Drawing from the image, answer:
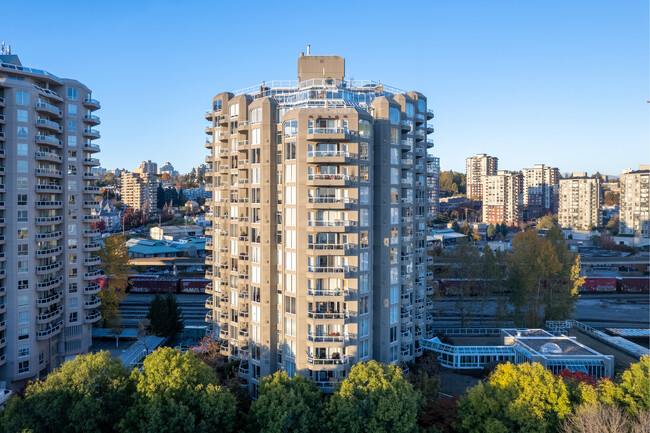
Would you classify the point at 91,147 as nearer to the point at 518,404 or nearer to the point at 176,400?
the point at 176,400

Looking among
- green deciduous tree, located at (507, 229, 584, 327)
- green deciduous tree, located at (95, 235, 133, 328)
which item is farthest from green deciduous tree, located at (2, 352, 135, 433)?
green deciduous tree, located at (507, 229, 584, 327)

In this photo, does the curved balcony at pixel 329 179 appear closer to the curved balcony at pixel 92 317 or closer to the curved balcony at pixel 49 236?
the curved balcony at pixel 49 236

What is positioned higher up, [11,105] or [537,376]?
[11,105]

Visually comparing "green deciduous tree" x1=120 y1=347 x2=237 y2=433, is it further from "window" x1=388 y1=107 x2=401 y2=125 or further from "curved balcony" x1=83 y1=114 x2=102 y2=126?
"curved balcony" x1=83 y1=114 x2=102 y2=126

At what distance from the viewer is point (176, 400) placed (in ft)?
106

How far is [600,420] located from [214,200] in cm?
4080

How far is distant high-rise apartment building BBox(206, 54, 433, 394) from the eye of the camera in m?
37.6

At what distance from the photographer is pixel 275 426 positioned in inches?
1212

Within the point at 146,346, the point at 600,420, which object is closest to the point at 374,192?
the point at 600,420

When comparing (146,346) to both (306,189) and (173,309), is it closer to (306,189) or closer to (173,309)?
(173,309)

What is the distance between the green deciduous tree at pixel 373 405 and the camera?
31.5m

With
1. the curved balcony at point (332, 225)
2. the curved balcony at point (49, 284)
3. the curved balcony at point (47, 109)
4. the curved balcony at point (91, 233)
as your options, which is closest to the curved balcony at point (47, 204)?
the curved balcony at point (91, 233)

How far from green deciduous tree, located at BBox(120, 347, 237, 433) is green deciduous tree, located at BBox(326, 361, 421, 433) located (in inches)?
319

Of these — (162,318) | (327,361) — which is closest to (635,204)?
(327,361)
